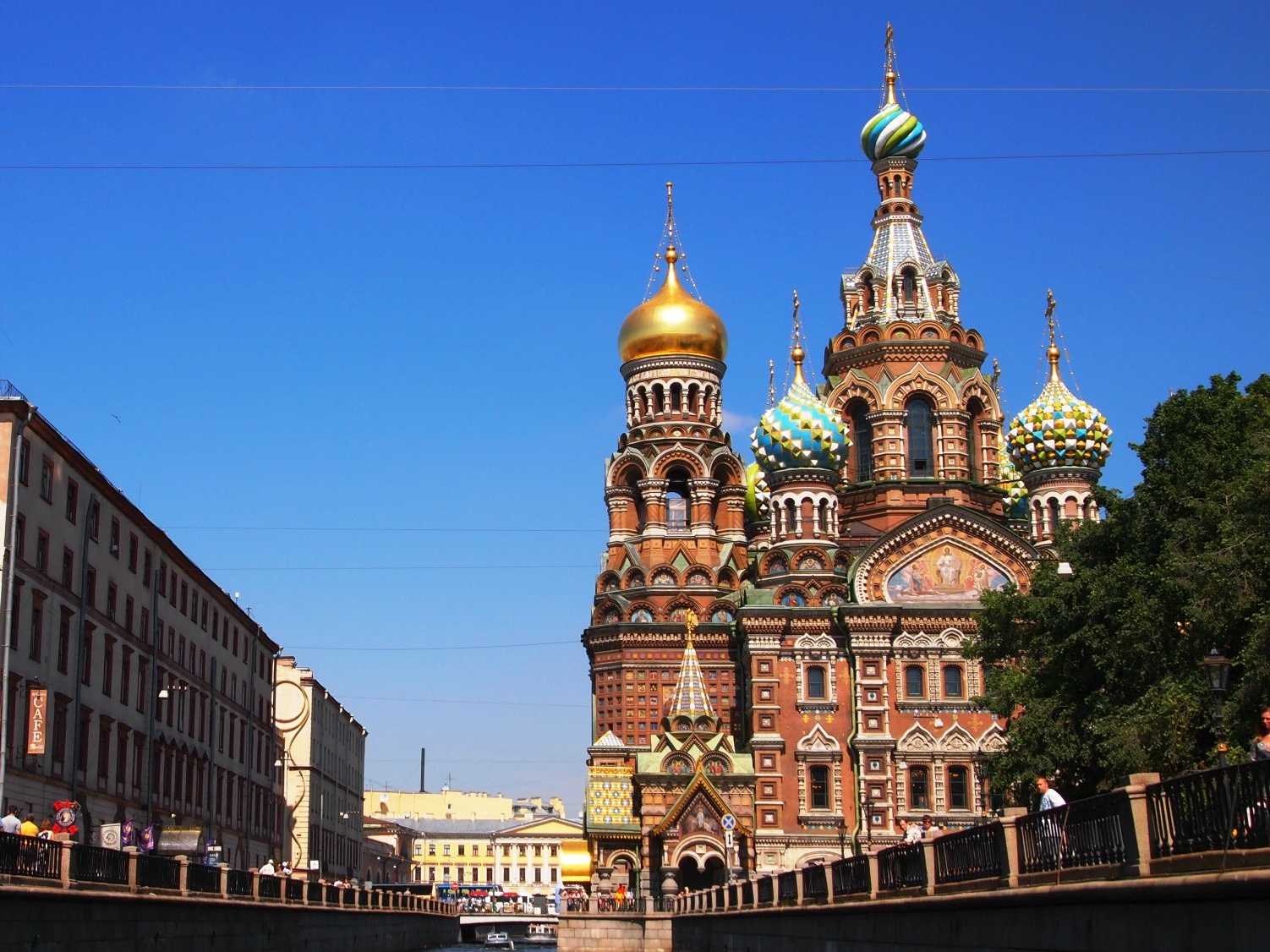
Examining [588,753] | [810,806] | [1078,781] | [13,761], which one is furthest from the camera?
[588,753]

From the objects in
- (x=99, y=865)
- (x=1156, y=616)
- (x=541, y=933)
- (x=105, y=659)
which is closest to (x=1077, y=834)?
(x=99, y=865)

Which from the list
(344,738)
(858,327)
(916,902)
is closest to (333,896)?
(916,902)

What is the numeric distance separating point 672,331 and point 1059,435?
61.1 ft

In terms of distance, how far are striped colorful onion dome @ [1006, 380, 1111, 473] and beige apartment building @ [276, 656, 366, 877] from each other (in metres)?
32.7

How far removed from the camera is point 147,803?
44.9m

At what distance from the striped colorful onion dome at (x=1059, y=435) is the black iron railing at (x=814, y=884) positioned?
3915 centimetres

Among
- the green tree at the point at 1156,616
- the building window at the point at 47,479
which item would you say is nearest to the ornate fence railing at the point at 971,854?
the green tree at the point at 1156,616

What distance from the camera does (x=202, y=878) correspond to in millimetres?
31859

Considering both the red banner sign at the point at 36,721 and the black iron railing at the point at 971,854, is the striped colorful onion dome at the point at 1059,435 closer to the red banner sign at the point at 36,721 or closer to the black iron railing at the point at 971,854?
the red banner sign at the point at 36,721

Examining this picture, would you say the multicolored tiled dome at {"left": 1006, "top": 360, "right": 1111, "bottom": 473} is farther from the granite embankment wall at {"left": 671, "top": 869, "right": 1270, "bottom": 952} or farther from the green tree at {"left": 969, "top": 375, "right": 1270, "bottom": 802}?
the granite embankment wall at {"left": 671, "top": 869, "right": 1270, "bottom": 952}

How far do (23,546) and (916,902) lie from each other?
22.3 metres

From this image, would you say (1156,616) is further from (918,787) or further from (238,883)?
(918,787)

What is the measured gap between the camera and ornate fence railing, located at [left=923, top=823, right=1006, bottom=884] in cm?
1892

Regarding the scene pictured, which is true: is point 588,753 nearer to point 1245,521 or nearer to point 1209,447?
point 1209,447
